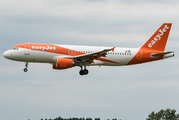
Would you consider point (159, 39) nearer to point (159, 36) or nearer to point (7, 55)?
point (159, 36)

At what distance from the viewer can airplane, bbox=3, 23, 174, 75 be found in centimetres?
6425

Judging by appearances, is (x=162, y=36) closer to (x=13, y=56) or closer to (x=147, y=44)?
(x=147, y=44)

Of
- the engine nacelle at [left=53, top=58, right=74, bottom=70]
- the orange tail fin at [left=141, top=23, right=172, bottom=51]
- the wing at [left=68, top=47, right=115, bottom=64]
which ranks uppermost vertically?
the orange tail fin at [left=141, top=23, right=172, bottom=51]

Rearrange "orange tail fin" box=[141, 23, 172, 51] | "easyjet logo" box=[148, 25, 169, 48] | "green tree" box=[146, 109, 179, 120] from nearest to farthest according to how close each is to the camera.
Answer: "orange tail fin" box=[141, 23, 172, 51], "easyjet logo" box=[148, 25, 169, 48], "green tree" box=[146, 109, 179, 120]

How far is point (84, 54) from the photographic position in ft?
217

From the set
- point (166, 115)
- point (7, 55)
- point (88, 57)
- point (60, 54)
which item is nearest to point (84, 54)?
point (88, 57)

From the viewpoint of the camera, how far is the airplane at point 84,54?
64.2 m

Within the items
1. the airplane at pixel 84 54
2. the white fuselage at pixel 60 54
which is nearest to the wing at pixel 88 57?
the airplane at pixel 84 54

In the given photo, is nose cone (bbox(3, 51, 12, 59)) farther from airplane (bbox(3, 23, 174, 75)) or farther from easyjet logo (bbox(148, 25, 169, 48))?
easyjet logo (bbox(148, 25, 169, 48))

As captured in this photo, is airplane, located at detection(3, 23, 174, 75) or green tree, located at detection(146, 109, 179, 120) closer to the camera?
airplane, located at detection(3, 23, 174, 75)

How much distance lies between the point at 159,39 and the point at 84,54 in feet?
52.4

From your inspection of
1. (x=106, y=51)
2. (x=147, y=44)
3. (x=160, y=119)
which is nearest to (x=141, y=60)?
(x=147, y=44)

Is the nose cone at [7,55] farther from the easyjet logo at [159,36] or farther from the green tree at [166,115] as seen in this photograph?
the green tree at [166,115]

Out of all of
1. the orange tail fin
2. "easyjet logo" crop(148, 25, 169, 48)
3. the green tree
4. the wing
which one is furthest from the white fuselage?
the green tree
